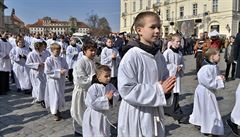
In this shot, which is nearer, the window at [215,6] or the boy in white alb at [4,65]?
the boy in white alb at [4,65]

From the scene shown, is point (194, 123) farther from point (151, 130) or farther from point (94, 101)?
point (151, 130)

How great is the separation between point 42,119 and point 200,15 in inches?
2012

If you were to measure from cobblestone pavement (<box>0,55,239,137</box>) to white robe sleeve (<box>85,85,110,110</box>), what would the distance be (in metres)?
1.53

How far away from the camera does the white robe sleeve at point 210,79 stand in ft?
18.2

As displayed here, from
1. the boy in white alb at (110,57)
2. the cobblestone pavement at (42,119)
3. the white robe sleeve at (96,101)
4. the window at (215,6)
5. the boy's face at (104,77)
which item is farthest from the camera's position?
the window at (215,6)

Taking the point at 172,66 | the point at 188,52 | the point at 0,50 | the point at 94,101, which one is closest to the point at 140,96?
the point at 94,101

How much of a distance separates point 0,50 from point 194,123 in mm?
7757

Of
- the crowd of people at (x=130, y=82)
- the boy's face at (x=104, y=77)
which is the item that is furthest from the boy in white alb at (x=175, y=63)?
the boy's face at (x=104, y=77)

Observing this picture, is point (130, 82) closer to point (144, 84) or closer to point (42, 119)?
point (144, 84)

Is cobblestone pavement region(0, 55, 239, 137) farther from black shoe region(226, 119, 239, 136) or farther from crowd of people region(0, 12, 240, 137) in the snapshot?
crowd of people region(0, 12, 240, 137)

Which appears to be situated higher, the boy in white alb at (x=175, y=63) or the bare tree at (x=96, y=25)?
the bare tree at (x=96, y=25)

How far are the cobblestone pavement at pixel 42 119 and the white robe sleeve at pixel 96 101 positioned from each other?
1532 millimetres

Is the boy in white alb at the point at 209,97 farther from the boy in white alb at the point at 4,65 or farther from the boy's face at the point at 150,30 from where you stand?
the boy in white alb at the point at 4,65

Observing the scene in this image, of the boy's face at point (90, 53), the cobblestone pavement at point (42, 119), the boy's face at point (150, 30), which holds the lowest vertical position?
the cobblestone pavement at point (42, 119)
